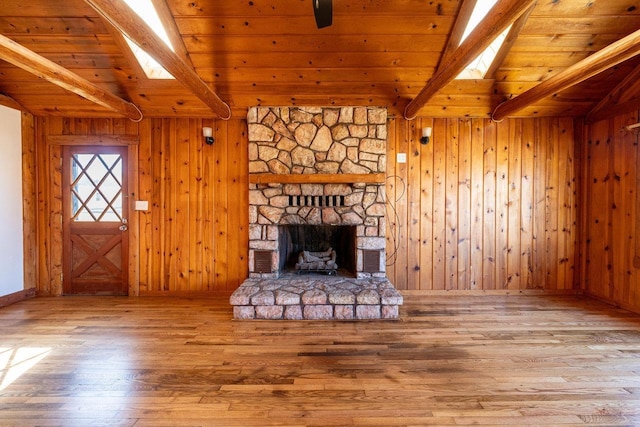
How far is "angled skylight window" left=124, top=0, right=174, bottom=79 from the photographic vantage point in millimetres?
2850

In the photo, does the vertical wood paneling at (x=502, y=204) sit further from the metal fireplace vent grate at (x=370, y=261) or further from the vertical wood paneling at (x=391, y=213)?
the metal fireplace vent grate at (x=370, y=261)

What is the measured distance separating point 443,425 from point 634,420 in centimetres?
113

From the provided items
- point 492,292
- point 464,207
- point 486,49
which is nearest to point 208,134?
point 486,49

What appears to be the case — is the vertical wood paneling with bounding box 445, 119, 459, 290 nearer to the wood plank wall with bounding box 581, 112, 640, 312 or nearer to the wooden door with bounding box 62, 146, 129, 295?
the wood plank wall with bounding box 581, 112, 640, 312

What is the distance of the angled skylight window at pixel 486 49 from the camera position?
2.86 meters

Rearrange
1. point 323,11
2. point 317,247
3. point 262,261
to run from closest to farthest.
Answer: point 323,11, point 262,261, point 317,247

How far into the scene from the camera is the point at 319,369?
2.17 metres

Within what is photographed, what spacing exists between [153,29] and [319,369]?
10.5 feet

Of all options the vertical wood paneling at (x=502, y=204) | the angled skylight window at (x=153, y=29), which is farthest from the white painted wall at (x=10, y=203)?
the vertical wood paneling at (x=502, y=204)

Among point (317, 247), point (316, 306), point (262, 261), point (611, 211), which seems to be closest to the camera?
point (316, 306)

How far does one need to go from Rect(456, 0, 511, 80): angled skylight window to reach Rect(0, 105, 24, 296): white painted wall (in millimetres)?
5297

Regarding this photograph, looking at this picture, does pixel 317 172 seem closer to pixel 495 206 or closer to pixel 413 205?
pixel 413 205

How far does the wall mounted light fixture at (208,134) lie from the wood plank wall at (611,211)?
498 cm

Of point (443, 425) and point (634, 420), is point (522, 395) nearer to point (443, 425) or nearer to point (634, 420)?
point (634, 420)
